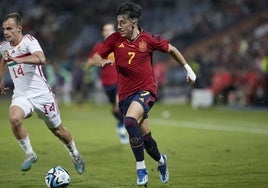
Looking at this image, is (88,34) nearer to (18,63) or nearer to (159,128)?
(159,128)

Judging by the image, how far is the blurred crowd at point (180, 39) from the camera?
3017cm

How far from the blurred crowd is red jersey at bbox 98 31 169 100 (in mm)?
18291

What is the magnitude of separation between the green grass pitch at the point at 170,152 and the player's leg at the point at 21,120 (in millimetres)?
340

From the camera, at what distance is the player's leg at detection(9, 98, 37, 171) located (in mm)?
10016

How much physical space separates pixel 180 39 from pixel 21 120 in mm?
26996

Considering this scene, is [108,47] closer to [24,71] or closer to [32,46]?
[32,46]

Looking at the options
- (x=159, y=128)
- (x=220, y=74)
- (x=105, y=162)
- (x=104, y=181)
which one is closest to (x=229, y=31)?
(x=220, y=74)

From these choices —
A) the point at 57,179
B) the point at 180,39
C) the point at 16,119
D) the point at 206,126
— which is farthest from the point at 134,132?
the point at 180,39

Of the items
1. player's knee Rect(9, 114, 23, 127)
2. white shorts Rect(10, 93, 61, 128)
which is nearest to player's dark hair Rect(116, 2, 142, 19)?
white shorts Rect(10, 93, 61, 128)

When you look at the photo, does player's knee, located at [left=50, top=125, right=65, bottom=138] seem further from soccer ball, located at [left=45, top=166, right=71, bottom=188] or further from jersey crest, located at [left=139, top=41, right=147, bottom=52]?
jersey crest, located at [left=139, top=41, right=147, bottom=52]

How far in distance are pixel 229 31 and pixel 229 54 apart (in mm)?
2628

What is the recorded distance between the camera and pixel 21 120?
10.0m

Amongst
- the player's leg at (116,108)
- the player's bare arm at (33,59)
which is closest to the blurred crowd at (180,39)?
the player's leg at (116,108)

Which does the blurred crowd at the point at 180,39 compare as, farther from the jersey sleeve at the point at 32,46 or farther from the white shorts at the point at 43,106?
the jersey sleeve at the point at 32,46
